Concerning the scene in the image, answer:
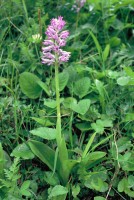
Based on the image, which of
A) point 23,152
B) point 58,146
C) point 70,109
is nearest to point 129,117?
point 70,109

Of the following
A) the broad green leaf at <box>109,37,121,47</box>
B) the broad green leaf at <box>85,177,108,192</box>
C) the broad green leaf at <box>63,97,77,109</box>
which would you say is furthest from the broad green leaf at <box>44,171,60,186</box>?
the broad green leaf at <box>109,37,121,47</box>

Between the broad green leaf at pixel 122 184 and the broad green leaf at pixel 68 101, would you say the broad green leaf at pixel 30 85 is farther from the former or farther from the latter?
the broad green leaf at pixel 122 184

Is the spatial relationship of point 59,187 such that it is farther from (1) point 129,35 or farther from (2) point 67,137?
(1) point 129,35

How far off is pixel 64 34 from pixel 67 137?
49 cm

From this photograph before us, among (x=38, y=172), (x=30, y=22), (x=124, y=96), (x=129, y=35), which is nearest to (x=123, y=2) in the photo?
(x=129, y=35)

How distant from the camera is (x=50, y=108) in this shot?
6.20ft

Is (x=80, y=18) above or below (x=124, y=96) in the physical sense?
above

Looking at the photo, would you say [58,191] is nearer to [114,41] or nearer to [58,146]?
[58,146]

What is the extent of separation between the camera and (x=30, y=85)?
6.68 ft

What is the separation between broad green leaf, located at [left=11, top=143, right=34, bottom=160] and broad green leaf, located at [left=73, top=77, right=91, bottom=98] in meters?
0.42

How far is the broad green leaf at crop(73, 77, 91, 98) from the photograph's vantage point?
1.95 meters

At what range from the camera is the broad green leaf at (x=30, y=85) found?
2025 mm

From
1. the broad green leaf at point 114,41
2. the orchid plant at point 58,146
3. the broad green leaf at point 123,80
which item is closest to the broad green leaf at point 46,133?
the orchid plant at point 58,146

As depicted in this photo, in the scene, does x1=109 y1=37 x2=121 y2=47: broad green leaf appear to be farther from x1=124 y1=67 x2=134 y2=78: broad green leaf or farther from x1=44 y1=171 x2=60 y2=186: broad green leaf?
x1=44 y1=171 x2=60 y2=186: broad green leaf
